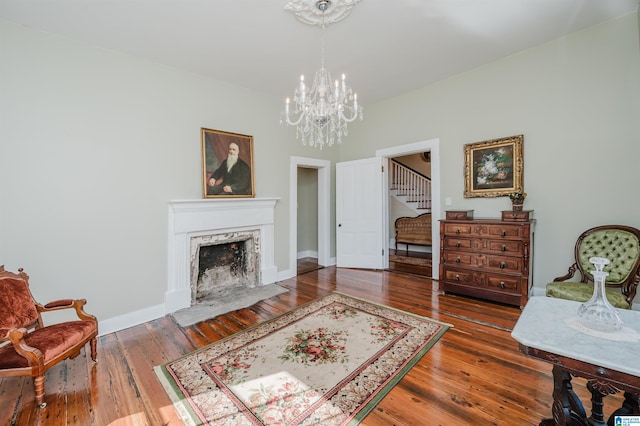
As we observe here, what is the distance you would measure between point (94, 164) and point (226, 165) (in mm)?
1529

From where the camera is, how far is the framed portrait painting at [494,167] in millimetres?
3627

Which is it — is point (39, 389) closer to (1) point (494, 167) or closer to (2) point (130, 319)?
(2) point (130, 319)

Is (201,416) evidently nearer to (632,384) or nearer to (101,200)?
(632,384)

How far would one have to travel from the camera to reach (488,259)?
136 inches

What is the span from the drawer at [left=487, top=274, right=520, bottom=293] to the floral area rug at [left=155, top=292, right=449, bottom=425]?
110 cm

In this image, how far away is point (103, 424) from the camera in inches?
65.9

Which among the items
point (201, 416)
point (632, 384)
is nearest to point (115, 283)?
point (201, 416)

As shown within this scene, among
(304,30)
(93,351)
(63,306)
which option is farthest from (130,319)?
(304,30)

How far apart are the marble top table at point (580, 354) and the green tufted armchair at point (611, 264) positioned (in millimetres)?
1433

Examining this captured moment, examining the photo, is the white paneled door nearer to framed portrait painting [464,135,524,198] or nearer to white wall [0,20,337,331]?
framed portrait painting [464,135,524,198]

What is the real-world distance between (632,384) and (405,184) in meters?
6.81

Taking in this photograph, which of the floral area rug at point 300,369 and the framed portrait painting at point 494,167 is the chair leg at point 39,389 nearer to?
the floral area rug at point 300,369

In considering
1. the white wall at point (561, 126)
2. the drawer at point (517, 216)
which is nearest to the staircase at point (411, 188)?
the white wall at point (561, 126)

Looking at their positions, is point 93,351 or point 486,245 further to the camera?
point 486,245
